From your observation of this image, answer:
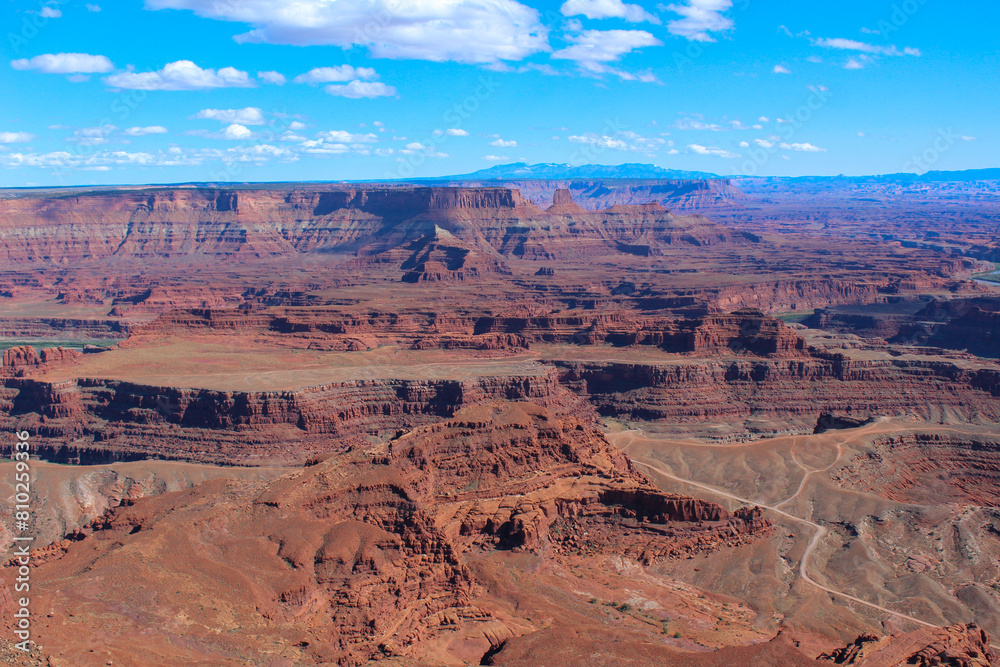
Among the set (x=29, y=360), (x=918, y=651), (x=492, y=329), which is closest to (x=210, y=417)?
(x=29, y=360)

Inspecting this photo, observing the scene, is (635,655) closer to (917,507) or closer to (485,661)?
(485,661)

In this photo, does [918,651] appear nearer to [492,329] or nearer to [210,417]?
[210,417]

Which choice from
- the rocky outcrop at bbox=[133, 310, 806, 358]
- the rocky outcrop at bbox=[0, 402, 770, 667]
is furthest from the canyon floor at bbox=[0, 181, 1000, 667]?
the rocky outcrop at bbox=[133, 310, 806, 358]

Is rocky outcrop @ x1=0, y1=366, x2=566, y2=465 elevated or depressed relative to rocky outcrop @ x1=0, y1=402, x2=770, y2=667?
depressed

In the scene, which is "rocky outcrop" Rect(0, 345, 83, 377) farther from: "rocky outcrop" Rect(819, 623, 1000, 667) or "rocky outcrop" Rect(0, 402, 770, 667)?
"rocky outcrop" Rect(819, 623, 1000, 667)

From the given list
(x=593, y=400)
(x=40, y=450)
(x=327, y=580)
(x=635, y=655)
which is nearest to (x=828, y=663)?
(x=635, y=655)

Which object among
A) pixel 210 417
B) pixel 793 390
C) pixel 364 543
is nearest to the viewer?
pixel 364 543
